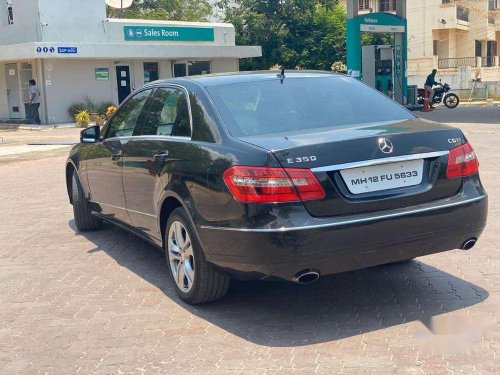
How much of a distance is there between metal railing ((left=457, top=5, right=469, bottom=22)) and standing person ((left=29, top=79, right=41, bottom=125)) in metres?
30.0

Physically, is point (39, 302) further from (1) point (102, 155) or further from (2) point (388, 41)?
(2) point (388, 41)

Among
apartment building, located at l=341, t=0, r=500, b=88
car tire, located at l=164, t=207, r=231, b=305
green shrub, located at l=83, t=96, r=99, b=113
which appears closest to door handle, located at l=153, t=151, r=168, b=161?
car tire, located at l=164, t=207, r=231, b=305

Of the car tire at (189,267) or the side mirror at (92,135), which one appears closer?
the car tire at (189,267)

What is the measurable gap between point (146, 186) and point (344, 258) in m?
1.97

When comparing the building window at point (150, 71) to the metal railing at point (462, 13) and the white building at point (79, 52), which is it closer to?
the white building at point (79, 52)

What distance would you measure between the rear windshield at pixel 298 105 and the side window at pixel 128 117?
1197 millimetres

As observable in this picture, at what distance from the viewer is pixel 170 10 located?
2158 inches

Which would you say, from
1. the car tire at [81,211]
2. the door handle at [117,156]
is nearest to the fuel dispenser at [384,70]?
the car tire at [81,211]

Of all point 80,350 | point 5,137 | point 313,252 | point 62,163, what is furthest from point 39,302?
point 5,137

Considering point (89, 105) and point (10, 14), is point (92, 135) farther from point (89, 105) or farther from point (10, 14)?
point (10, 14)

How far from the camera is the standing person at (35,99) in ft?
92.6

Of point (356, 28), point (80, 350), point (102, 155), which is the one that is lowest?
point (80, 350)

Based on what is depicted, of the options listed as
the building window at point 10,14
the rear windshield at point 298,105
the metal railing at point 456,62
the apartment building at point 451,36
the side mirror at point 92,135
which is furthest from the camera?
the metal railing at point 456,62

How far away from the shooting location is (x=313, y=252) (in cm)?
434
